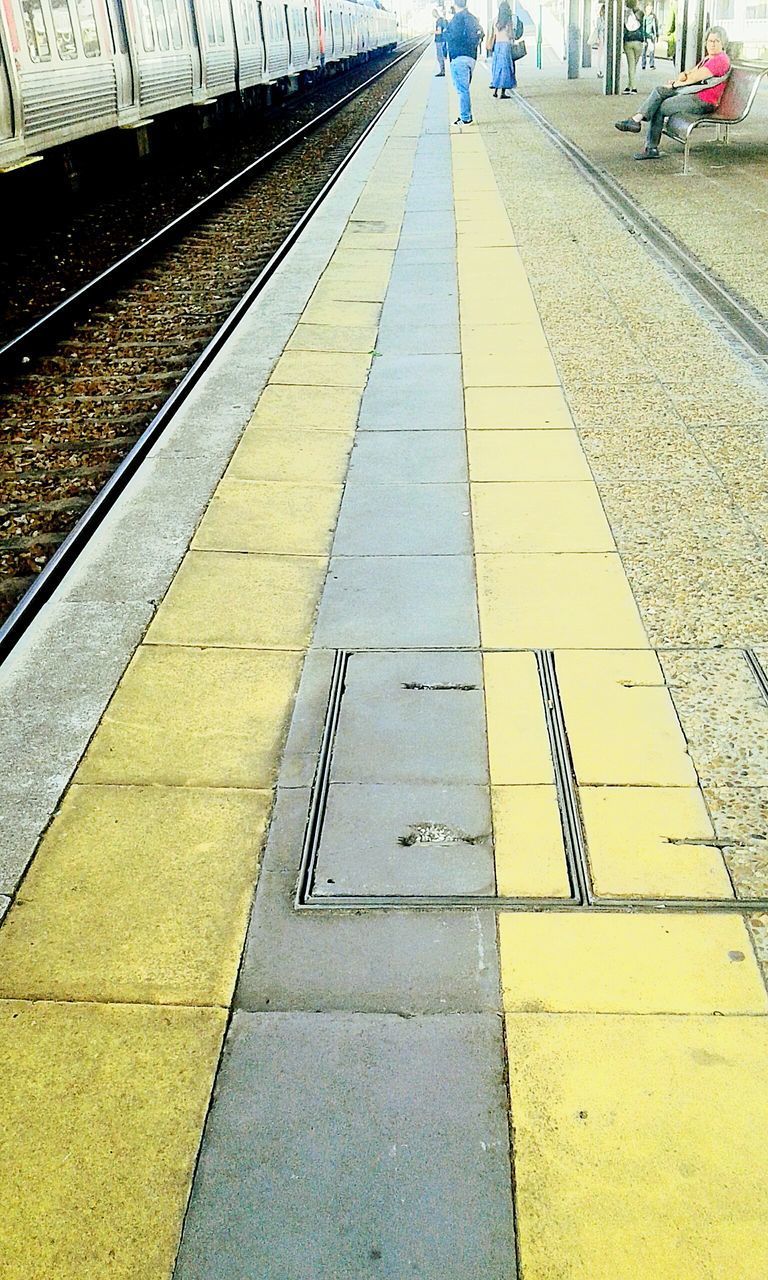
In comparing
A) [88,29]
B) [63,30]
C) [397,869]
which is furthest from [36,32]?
[397,869]

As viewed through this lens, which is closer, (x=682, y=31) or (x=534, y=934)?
(x=534, y=934)

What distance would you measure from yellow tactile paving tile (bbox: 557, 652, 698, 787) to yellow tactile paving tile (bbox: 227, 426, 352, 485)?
1.68 metres

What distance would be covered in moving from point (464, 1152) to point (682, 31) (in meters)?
25.0

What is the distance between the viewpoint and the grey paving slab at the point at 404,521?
3.81 meters

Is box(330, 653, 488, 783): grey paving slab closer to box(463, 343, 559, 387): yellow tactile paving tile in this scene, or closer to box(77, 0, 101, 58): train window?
box(463, 343, 559, 387): yellow tactile paving tile

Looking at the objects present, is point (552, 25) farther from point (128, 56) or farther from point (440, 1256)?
point (440, 1256)

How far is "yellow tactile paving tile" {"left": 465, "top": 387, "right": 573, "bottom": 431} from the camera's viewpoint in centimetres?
497

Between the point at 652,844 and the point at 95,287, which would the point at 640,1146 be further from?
the point at 95,287

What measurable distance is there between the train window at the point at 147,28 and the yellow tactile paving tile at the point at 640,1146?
12.0 metres

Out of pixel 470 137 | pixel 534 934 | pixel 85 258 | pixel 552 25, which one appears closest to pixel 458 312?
pixel 85 258

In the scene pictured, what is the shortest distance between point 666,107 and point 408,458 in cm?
947

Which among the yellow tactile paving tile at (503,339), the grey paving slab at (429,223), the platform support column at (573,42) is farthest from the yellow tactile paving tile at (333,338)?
the platform support column at (573,42)

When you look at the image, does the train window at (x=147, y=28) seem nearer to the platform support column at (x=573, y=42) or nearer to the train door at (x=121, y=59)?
the train door at (x=121, y=59)

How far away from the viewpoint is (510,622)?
3.28 m
